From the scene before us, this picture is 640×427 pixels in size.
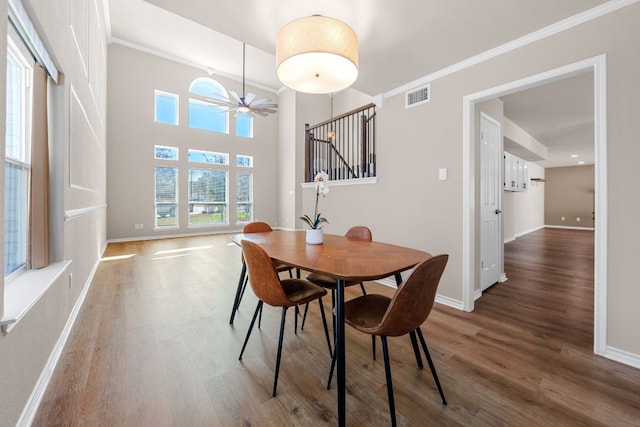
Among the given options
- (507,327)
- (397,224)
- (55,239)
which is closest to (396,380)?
(507,327)

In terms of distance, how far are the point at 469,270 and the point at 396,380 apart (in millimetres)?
1535

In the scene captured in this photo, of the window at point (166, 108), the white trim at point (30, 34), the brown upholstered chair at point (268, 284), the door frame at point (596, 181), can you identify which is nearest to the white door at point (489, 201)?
the door frame at point (596, 181)

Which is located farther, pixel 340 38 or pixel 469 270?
pixel 469 270

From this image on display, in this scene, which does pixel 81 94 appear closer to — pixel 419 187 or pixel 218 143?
pixel 419 187

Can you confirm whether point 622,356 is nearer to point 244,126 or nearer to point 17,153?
point 17,153

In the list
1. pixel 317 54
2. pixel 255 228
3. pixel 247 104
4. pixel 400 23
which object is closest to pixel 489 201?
pixel 400 23

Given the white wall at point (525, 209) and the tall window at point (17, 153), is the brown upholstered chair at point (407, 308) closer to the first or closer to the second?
the tall window at point (17, 153)

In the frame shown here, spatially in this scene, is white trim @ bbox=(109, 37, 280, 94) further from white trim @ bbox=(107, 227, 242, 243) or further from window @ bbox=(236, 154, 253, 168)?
white trim @ bbox=(107, 227, 242, 243)

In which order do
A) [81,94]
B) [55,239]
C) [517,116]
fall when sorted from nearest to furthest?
[55,239], [81,94], [517,116]

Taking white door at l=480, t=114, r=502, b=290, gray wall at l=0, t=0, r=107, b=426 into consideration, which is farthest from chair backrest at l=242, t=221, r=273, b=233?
white door at l=480, t=114, r=502, b=290

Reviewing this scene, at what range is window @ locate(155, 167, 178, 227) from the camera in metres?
6.55

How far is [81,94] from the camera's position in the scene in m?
2.56

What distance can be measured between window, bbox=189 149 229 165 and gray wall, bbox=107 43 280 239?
13 cm

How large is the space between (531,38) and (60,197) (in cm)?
381
